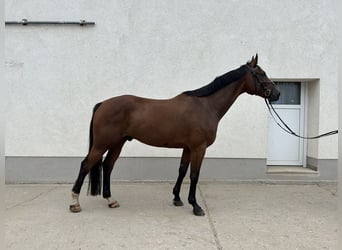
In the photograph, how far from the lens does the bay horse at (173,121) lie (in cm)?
325

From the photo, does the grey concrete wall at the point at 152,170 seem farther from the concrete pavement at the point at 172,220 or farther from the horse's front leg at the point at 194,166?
the horse's front leg at the point at 194,166

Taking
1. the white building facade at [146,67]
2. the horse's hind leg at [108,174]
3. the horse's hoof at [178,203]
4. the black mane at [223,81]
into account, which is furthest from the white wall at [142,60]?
the black mane at [223,81]

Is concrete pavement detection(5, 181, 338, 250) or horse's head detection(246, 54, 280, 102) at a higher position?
horse's head detection(246, 54, 280, 102)

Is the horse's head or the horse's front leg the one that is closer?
the horse's front leg

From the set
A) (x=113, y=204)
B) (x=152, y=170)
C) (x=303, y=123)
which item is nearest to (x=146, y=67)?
(x=152, y=170)

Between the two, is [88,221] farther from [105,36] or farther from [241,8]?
[241,8]

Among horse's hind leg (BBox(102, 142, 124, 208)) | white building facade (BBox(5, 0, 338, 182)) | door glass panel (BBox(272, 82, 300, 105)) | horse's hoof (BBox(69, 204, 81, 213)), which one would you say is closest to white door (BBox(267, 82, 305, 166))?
door glass panel (BBox(272, 82, 300, 105))

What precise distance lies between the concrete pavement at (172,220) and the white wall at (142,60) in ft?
2.90

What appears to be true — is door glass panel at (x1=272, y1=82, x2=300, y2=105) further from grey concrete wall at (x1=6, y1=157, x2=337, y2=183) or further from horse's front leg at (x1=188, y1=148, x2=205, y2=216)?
horse's front leg at (x1=188, y1=148, x2=205, y2=216)

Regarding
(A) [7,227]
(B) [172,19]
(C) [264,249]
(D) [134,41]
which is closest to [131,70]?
(D) [134,41]

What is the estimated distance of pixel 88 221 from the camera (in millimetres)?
2912

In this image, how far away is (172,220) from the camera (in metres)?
2.97

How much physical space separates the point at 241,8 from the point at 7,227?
178 inches

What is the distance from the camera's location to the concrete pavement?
241 cm
